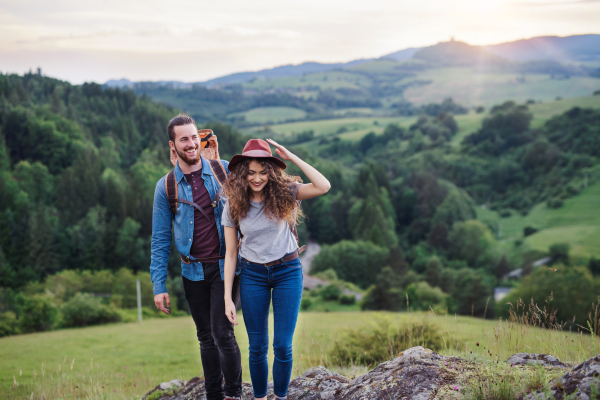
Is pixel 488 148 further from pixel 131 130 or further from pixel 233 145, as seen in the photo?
pixel 131 130

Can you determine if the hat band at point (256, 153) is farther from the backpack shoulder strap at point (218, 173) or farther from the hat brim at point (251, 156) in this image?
the backpack shoulder strap at point (218, 173)

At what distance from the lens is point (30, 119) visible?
80.3 meters

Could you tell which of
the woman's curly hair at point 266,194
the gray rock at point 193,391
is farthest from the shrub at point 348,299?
the woman's curly hair at point 266,194

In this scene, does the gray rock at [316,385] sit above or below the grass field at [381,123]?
below

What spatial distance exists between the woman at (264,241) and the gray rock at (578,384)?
1870mm

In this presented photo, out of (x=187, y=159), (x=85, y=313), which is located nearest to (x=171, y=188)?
(x=187, y=159)

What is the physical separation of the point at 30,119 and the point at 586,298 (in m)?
88.5

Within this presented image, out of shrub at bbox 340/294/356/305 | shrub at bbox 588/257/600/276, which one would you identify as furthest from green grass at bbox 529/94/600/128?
shrub at bbox 340/294/356/305

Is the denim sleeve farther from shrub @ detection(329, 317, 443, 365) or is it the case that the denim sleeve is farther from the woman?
shrub @ detection(329, 317, 443, 365)

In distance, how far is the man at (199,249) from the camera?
383 centimetres

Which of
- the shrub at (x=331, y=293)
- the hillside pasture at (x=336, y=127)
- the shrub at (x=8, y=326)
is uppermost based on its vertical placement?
the hillside pasture at (x=336, y=127)

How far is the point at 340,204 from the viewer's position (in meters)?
79.3

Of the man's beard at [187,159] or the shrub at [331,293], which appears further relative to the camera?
the shrub at [331,293]

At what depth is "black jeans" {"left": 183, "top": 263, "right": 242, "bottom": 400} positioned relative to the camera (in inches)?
150
